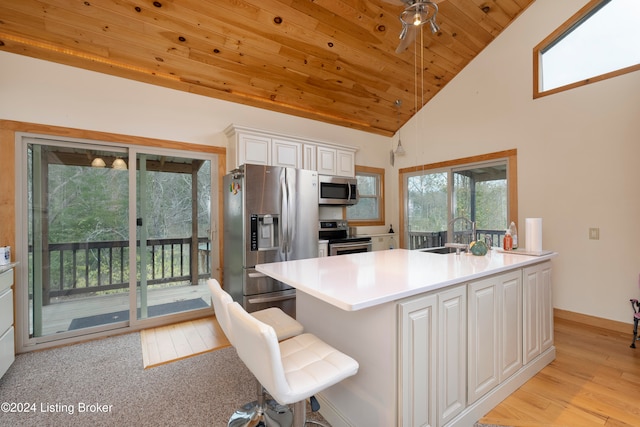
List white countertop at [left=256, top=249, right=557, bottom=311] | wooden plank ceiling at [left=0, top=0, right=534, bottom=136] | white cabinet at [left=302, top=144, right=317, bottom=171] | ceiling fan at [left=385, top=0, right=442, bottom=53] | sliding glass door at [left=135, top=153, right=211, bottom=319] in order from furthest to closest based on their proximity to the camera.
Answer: white cabinet at [left=302, top=144, right=317, bottom=171], sliding glass door at [left=135, top=153, right=211, bottom=319], wooden plank ceiling at [left=0, top=0, right=534, bottom=136], ceiling fan at [left=385, top=0, right=442, bottom=53], white countertop at [left=256, top=249, right=557, bottom=311]

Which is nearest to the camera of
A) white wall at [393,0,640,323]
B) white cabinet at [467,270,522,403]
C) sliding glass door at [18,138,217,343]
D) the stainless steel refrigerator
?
white cabinet at [467,270,522,403]

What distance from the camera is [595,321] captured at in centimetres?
311

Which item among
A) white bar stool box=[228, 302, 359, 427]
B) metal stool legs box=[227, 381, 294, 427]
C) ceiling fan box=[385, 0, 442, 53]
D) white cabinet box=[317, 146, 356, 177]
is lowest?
metal stool legs box=[227, 381, 294, 427]

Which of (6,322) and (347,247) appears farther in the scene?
(347,247)

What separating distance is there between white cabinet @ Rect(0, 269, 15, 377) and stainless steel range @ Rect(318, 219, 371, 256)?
302cm

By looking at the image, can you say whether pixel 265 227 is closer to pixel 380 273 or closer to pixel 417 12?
pixel 380 273

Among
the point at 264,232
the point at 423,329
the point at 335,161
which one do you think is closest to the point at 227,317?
the point at 423,329

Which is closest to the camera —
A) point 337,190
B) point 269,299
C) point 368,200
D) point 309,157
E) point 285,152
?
point 269,299

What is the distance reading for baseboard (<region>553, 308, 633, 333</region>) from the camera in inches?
115

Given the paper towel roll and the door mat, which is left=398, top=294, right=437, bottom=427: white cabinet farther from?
the door mat

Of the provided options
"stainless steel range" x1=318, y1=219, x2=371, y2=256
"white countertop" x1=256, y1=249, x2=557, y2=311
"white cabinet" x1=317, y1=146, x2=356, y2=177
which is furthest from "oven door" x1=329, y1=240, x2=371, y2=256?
"white countertop" x1=256, y1=249, x2=557, y2=311

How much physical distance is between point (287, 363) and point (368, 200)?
415cm

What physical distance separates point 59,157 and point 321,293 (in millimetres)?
3240

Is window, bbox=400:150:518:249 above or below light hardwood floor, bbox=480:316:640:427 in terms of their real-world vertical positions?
above
